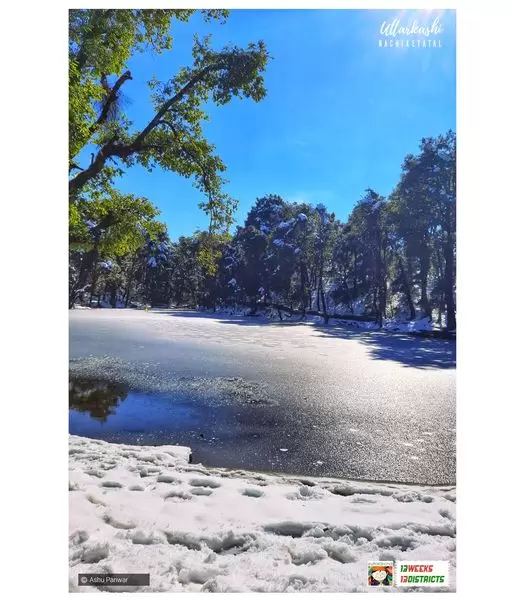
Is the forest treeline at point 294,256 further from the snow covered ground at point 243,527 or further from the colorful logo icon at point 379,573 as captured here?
the colorful logo icon at point 379,573

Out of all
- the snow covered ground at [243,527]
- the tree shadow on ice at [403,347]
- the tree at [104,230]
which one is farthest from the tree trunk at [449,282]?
the tree at [104,230]

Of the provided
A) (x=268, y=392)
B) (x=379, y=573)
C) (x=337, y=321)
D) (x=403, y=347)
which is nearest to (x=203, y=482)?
(x=268, y=392)

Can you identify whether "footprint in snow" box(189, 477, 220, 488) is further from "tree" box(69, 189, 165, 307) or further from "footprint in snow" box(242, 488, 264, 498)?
"tree" box(69, 189, 165, 307)

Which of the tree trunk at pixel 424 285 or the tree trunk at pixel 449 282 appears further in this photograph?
the tree trunk at pixel 424 285

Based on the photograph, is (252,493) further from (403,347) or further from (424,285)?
(424,285)

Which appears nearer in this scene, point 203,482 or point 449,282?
point 203,482
